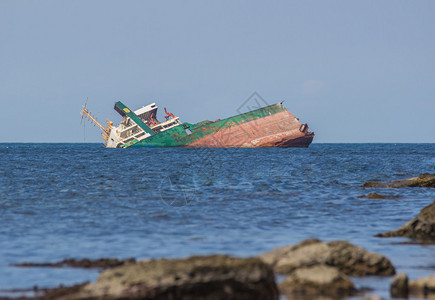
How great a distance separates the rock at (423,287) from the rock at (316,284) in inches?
31.9

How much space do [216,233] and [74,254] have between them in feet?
12.9

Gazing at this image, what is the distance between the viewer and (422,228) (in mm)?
13648

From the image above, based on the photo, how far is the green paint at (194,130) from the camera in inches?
3752

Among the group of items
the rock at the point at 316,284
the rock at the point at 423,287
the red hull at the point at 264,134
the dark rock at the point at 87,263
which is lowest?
the rock at the point at 423,287

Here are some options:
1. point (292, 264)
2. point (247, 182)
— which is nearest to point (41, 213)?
point (292, 264)

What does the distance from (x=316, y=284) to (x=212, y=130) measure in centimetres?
8969

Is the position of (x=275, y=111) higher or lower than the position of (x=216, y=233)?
higher

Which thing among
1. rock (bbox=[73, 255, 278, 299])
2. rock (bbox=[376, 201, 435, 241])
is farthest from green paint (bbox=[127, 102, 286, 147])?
rock (bbox=[73, 255, 278, 299])

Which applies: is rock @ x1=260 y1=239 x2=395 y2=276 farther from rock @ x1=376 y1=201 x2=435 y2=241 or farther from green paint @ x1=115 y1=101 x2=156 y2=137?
green paint @ x1=115 y1=101 x2=156 y2=137

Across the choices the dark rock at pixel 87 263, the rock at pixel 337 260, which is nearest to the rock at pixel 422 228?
the rock at pixel 337 260

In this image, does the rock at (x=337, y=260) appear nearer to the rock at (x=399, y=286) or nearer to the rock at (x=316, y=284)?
the rock at (x=316, y=284)

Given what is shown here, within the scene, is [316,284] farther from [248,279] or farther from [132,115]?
[132,115]

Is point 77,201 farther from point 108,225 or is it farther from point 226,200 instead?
point 108,225

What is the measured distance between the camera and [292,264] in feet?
32.5
